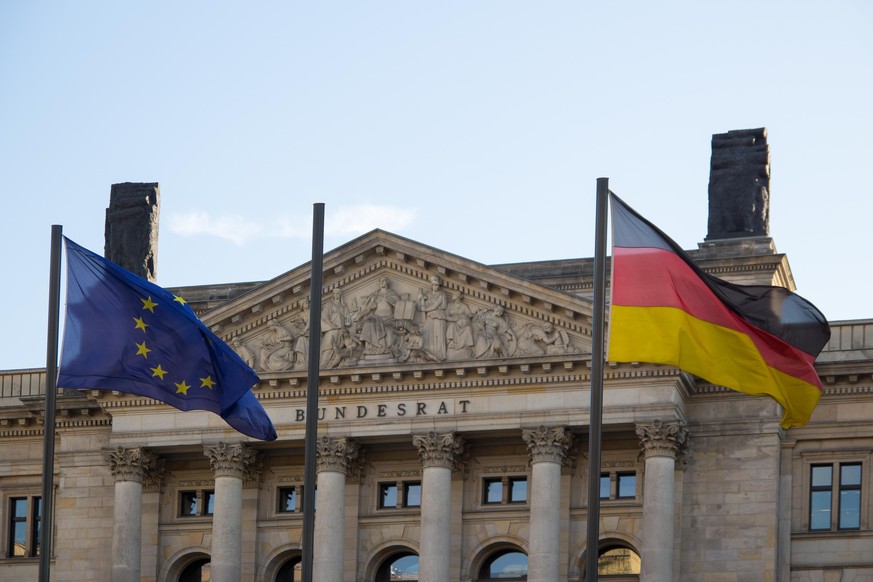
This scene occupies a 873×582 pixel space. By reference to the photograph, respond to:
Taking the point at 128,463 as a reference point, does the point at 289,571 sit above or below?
below

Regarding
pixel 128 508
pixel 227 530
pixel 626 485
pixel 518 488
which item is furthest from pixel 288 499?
pixel 626 485

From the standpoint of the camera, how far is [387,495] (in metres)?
59.2

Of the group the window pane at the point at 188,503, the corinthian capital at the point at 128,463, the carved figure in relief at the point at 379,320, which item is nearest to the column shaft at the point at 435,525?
the carved figure in relief at the point at 379,320

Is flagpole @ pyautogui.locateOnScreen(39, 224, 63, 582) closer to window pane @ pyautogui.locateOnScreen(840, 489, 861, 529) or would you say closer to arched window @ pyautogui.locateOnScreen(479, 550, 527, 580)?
arched window @ pyautogui.locateOnScreen(479, 550, 527, 580)

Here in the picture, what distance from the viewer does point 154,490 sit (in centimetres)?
6081

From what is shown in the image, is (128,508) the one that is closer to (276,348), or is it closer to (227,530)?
(227,530)

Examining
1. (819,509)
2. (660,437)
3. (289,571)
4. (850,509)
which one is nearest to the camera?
(660,437)

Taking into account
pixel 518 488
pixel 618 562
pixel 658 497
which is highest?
pixel 518 488

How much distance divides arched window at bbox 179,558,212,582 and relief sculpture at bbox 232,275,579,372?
23.0 feet

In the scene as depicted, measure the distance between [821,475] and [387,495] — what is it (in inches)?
506

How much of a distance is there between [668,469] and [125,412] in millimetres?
16827

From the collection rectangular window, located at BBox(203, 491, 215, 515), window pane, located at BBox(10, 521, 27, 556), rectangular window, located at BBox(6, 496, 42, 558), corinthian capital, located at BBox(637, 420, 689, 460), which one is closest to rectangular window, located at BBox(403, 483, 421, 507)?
rectangular window, located at BBox(203, 491, 215, 515)

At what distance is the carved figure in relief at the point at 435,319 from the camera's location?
5709 centimetres

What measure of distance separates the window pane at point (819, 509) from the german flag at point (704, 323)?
897 inches
